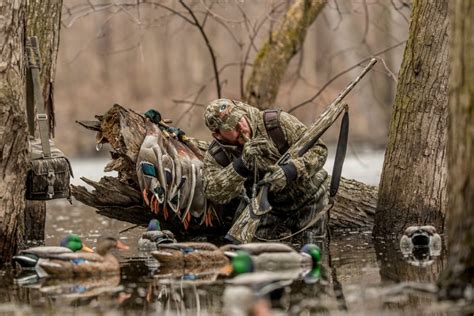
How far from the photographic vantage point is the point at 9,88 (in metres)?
9.90

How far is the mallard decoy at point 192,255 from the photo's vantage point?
30.4 ft

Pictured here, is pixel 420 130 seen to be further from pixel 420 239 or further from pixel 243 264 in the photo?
pixel 243 264

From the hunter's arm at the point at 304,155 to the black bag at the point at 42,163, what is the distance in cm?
208

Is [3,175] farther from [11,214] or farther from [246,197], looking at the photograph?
[246,197]

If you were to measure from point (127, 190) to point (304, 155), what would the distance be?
1.91 m

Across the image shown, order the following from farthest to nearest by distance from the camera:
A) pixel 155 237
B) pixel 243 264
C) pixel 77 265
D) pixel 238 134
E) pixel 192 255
→ 1. pixel 155 237
2. pixel 238 134
3. pixel 192 255
4. pixel 77 265
5. pixel 243 264

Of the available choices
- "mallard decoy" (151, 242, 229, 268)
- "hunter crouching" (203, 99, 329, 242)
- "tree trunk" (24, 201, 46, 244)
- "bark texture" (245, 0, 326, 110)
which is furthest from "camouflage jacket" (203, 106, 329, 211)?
"bark texture" (245, 0, 326, 110)

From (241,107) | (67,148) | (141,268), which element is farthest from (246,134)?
(67,148)

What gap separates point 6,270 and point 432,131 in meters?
4.19

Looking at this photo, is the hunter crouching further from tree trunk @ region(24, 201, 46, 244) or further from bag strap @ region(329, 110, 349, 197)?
tree trunk @ region(24, 201, 46, 244)

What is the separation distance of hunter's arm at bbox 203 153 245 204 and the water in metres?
0.97

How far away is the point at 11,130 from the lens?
9.88 metres

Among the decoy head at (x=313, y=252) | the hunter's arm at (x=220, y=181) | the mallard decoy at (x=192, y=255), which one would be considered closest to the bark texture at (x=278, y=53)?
the hunter's arm at (x=220, y=181)

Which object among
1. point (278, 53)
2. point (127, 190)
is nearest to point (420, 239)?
point (127, 190)
